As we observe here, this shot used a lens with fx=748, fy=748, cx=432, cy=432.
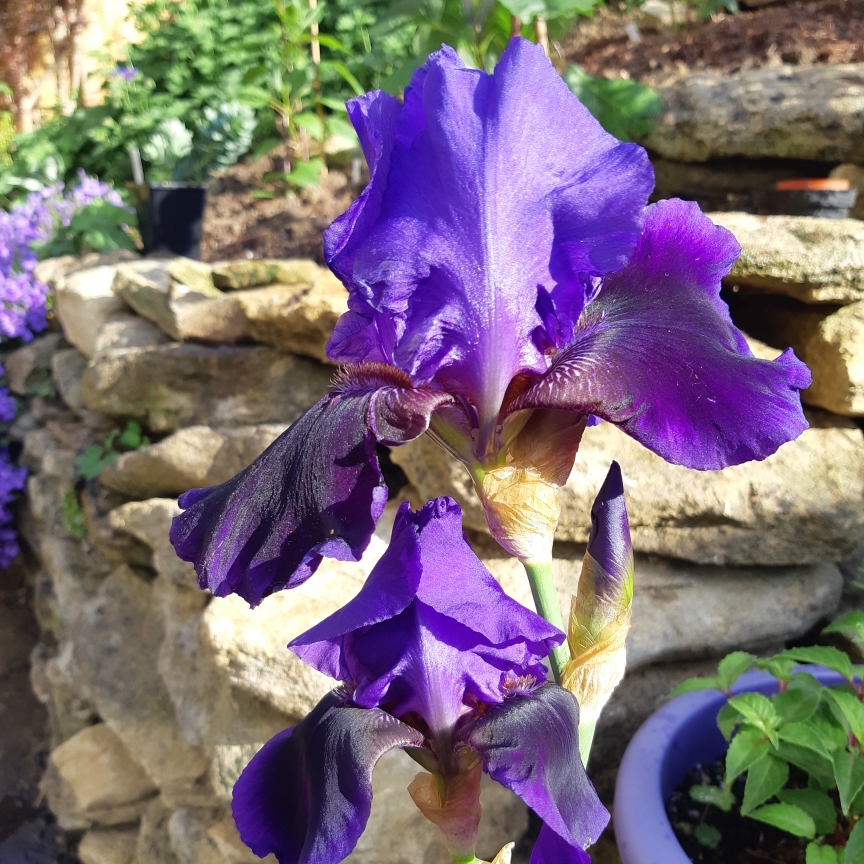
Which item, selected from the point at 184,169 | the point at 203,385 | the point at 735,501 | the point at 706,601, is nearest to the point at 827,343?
the point at 735,501

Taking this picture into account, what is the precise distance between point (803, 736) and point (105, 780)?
2.47m

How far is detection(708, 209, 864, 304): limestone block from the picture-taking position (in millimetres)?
1912

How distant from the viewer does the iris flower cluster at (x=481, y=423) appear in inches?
27.0

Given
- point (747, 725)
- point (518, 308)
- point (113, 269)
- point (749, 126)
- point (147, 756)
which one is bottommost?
point (147, 756)

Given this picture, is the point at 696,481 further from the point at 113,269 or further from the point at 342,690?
the point at 113,269

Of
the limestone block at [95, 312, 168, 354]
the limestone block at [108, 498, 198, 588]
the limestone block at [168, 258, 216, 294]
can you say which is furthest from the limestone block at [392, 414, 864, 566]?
the limestone block at [95, 312, 168, 354]

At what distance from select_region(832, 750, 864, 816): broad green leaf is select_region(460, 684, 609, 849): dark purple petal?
2.53 ft

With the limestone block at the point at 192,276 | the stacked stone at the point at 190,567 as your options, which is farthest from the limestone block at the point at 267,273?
the limestone block at the point at 192,276

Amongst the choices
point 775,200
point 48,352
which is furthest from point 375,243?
point 48,352

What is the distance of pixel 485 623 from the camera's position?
726 millimetres

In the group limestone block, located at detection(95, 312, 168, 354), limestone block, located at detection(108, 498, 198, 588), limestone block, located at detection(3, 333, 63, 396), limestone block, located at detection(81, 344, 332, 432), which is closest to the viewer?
limestone block, located at detection(108, 498, 198, 588)

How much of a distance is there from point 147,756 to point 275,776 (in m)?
1.99

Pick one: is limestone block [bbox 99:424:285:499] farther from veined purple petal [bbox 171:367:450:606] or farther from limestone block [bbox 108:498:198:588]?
veined purple petal [bbox 171:367:450:606]

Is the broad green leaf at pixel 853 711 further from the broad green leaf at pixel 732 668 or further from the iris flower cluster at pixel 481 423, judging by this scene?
the iris flower cluster at pixel 481 423
